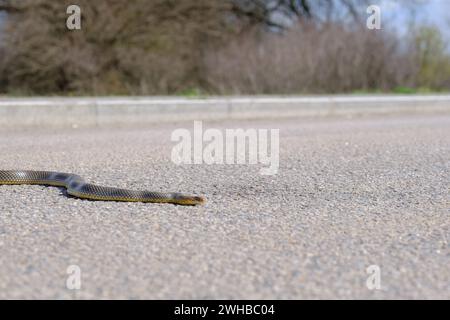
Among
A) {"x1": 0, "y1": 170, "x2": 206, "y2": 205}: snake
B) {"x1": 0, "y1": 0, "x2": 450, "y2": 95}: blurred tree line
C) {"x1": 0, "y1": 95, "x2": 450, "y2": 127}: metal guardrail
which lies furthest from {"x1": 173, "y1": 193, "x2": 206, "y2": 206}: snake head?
{"x1": 0, "y1": 0, "x2": 450, "y2": 95}: blurred tree line

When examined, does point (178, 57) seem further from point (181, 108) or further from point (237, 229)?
point (237, 229)

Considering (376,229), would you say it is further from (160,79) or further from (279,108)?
(160,79)

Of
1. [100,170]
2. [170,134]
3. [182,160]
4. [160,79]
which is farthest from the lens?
[160,79]

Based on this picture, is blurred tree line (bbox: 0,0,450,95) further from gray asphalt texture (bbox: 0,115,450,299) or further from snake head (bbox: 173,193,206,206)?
snake head (bbox: 173,193,206,206)

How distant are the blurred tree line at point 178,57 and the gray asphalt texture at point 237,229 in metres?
10.9

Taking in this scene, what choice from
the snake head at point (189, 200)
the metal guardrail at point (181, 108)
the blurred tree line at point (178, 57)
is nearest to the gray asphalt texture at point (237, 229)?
the snake head at point (189, 200)

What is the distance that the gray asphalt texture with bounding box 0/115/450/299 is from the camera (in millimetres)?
3551

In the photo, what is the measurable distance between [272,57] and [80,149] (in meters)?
11.1

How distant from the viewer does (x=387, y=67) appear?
66.2ft

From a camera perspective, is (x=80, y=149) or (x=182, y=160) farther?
(x=80, y=149)

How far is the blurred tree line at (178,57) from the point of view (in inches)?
744

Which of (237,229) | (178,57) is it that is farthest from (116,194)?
(178,57)

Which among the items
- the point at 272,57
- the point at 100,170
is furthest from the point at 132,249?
the point at 272,57
